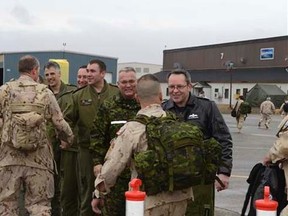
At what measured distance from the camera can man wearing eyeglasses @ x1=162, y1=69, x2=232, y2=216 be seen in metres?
5.02

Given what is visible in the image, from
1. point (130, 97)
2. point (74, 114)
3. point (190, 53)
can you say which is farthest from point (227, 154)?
point (190, 53)

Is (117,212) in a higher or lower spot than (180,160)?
lower

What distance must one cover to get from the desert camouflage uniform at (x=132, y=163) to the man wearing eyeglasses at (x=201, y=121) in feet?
3.40

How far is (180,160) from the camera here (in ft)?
12.1

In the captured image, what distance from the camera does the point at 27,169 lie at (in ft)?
16.9

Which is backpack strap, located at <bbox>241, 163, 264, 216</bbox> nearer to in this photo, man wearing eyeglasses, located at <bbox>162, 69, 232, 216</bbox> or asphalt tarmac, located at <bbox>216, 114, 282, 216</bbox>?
man wearing eyeglasses, located at <bbox>162, 69, 232, 216</bbox>

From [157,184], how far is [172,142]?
32cm

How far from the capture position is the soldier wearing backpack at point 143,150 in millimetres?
3826

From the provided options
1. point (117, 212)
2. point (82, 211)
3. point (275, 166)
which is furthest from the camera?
point (82, 211)

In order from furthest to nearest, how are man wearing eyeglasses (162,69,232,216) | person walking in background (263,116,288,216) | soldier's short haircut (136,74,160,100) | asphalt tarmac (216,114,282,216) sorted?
asphalt tarmac (216,114,282,216)
man wearing eyeglasses (162,69,232,216)
person walking in background (263,116,288,216)
soldier's short haircut (136,74,160,100)

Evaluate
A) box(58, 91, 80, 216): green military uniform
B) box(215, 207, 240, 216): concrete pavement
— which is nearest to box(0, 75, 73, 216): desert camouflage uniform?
box(58, 91, 80, 216): green military uniform

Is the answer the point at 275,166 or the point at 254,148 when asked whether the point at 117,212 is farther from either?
the point at 254,148

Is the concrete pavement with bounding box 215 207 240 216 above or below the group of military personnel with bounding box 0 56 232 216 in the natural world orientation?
below

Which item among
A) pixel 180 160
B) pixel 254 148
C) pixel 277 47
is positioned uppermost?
pixel 277 47
